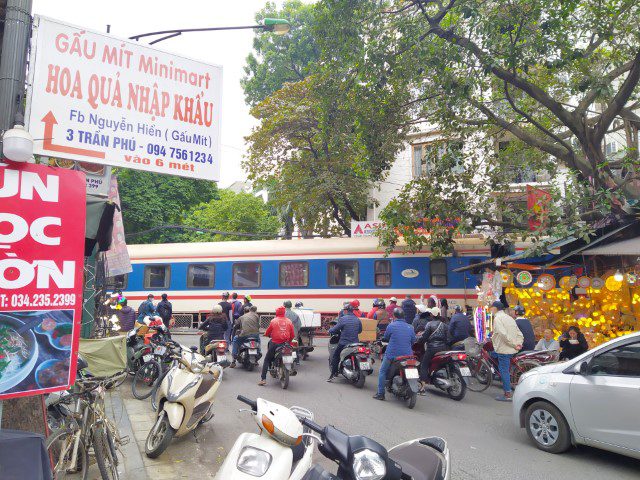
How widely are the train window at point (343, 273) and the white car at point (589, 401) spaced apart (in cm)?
1088

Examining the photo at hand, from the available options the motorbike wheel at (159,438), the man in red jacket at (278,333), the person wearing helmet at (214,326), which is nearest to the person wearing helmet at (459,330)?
the man in red jacket at (278,333)

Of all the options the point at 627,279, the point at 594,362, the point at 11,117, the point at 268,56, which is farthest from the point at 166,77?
the point at 268,56

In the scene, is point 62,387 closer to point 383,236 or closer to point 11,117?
point 11,117

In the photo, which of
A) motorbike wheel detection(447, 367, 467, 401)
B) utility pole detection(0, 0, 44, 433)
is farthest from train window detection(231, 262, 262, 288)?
utility pole detection(0, 0, 44, 433)

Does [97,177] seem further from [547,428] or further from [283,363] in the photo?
[547,428]

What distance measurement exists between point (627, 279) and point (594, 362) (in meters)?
5.21

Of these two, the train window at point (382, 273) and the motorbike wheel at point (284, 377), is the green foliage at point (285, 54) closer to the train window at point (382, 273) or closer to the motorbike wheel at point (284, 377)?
the train window at point (382, 273)

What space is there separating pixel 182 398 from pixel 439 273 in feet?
39.9

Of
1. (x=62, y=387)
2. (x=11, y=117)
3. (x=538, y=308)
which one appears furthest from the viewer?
(x=538, y=308)

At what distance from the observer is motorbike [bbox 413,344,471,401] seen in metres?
8.27

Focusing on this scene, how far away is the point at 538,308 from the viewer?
36.9 feet

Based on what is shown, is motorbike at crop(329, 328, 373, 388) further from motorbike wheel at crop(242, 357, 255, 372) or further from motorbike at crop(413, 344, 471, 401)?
motorbike wheel at crop(242, 357, 255, 372)

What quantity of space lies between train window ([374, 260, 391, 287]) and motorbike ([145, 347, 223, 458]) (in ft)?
35.5

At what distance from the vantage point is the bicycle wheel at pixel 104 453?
4.14 metres
